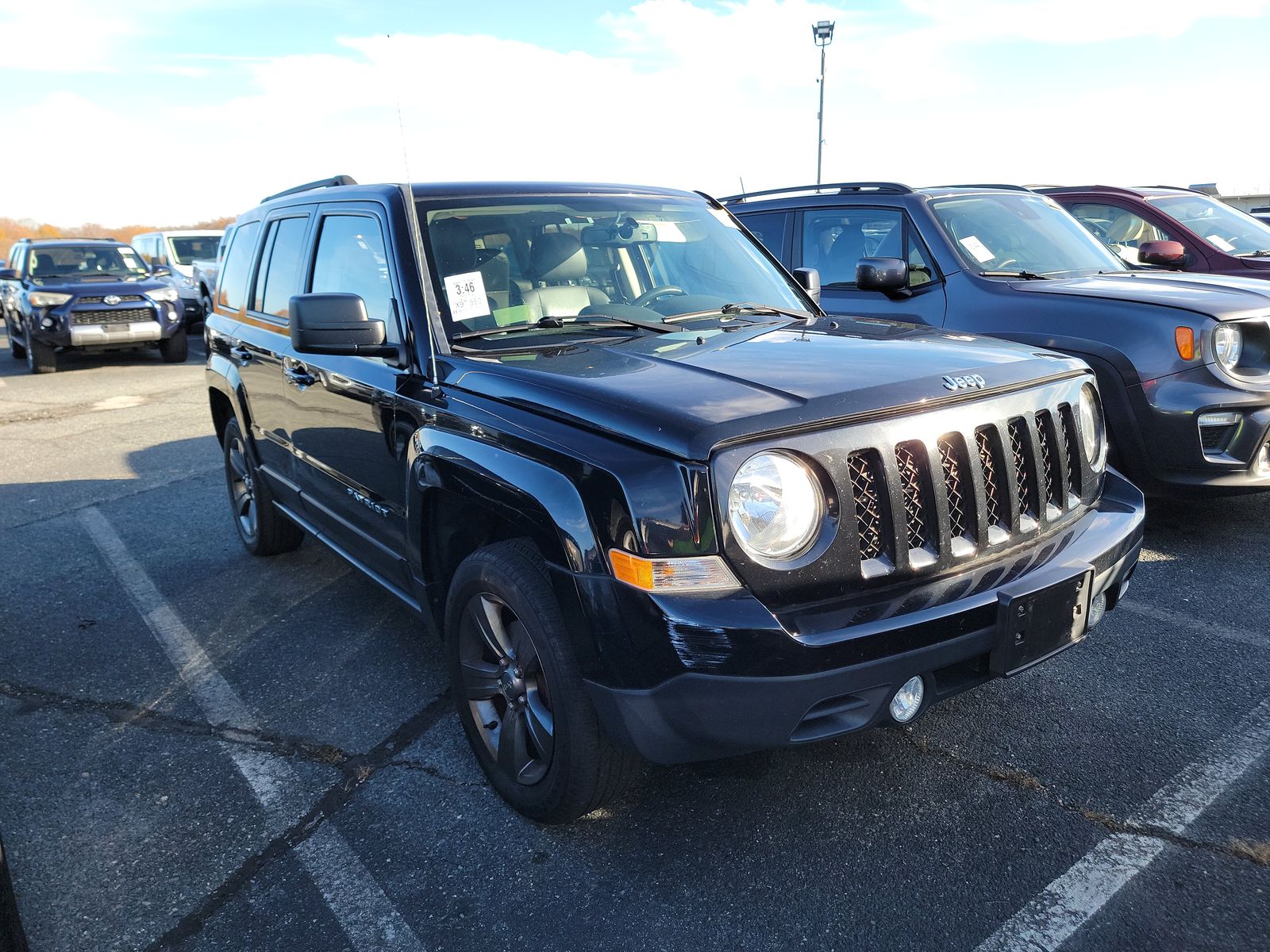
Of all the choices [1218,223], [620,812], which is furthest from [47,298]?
[1218,223]

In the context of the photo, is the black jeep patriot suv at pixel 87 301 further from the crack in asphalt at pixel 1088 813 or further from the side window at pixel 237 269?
the crack in asphalt at pixel 1088 813

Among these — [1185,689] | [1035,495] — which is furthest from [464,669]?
[1185,689]

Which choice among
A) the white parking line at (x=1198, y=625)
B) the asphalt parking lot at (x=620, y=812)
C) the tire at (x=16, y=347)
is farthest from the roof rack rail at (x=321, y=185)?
the tire at (x=16, y=347)

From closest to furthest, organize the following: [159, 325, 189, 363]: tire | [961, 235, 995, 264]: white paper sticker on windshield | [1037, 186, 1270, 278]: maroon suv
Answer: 1. [961, 235, 995, 264]: white paper sticker on windshield
2. [1037, 186, 1270, 278]: maroon suv
3. [159, 325, 189, 363]: tire

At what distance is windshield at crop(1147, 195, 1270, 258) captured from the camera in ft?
24.4

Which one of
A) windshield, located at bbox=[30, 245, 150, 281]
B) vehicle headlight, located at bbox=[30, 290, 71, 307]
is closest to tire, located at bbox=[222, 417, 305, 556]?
vehicle headlight, located at bbox=[30, 290, 71, 307]

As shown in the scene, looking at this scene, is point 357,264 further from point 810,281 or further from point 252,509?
point 252,509

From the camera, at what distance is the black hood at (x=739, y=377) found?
2273mm

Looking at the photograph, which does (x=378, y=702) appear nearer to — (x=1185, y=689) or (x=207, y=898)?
(x=207, y=898)

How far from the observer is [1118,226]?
304 inches

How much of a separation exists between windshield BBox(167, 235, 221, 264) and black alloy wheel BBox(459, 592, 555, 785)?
17.8 meters

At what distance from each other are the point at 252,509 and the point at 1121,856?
4442 mm

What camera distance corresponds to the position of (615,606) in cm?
223

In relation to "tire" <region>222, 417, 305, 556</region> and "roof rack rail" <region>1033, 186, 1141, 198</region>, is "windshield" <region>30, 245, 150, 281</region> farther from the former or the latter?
"roof rack rail" <region>1033, 186, 1141, 198</region>
